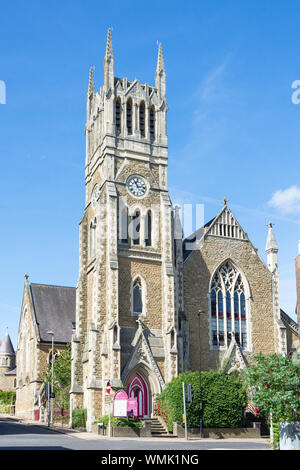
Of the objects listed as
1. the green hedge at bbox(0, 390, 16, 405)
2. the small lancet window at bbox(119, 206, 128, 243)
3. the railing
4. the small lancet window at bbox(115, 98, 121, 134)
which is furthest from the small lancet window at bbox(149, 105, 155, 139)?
the green hedge at bbox(0, 390, 16, 405)

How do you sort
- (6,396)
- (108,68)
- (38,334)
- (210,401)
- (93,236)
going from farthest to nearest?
1. (6,396)
2. (38,334)
3. (108,68)
4. (93,236)
5. (210,401)

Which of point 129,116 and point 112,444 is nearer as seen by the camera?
point 112,444

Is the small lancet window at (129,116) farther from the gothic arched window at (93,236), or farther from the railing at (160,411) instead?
the railing at (160,411)

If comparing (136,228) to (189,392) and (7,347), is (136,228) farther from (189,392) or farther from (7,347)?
(7,347)

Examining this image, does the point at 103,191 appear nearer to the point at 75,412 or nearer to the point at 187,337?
the point at 187,337

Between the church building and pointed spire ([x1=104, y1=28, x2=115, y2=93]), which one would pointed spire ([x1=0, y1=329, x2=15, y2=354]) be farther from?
pointed spire ([x1=104, y1=28, x2=115, y2=93])

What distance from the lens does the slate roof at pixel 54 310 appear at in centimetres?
5919

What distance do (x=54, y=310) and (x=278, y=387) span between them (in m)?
40.3

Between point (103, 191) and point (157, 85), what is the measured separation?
10166 millimetres

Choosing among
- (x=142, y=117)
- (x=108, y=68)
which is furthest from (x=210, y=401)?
(x=108, y=68)

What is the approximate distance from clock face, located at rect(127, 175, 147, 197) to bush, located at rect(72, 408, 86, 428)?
1484 centimetres

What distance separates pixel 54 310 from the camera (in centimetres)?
6188
